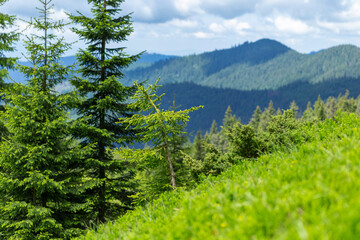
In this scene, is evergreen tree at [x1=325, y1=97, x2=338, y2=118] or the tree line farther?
evergreen tree at [x1=325, y1=97, x2=338, y2=118]

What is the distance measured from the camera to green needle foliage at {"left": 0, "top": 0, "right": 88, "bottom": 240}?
29.9ft

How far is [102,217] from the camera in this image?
11.9 m

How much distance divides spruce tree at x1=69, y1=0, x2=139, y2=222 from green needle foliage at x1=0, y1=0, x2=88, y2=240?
104cm

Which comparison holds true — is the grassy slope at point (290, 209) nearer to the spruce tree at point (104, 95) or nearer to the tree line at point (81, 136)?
the tree line at point (81, 136)

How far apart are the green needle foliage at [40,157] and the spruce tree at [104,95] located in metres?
1.04

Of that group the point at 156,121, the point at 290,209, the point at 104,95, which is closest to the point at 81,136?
the point at 104,95

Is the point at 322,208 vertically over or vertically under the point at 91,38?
under

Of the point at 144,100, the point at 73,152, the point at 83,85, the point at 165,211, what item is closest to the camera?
the point at 165,211

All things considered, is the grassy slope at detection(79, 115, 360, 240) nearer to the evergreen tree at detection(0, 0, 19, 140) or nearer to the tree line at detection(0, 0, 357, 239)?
the tree line at detection(0, 0, 357, 239)

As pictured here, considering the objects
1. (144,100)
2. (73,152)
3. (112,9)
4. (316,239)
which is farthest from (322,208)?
(112,9)

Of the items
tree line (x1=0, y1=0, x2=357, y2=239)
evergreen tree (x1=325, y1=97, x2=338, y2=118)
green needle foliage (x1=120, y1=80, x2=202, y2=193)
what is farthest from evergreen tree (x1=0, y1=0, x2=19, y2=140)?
evergreen tree (x1=325, y1=97, x2=338, y2=118)

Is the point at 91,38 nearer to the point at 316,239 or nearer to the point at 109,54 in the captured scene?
the point at 109,54

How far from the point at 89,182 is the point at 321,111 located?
7454 cm

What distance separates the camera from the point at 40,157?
372 inches
